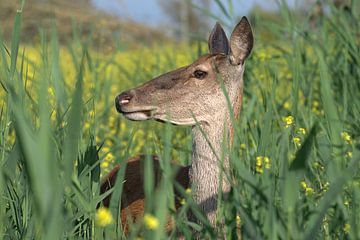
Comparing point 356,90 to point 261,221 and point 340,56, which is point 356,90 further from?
point 261,221

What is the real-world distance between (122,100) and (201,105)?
0.34 meters

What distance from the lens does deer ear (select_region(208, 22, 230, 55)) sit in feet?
13.1

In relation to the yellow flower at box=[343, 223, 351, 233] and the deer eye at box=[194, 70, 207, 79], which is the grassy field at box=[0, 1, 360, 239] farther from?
the deer eye at box=[194, 70, 207, 79]

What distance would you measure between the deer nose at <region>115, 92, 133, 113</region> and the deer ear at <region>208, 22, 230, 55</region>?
0.78 m

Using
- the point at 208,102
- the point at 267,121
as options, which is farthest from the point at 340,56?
the point at 267,121

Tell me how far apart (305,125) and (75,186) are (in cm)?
188

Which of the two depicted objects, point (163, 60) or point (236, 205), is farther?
point (163, 60)

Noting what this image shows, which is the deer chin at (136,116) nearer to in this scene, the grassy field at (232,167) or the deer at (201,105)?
the deer at (201,105)

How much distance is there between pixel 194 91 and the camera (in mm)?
3453

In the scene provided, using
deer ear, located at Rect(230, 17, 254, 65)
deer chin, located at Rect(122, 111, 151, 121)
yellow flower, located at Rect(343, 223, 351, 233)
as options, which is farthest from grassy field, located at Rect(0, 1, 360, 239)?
deer ear, located at Rect(230, 17, 254, 65)

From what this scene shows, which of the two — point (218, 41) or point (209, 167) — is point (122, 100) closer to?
point (209, 167)

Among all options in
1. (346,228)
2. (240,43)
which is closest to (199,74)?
(240,43)

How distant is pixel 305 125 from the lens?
391 centimetres

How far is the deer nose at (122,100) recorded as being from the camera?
3.29m
